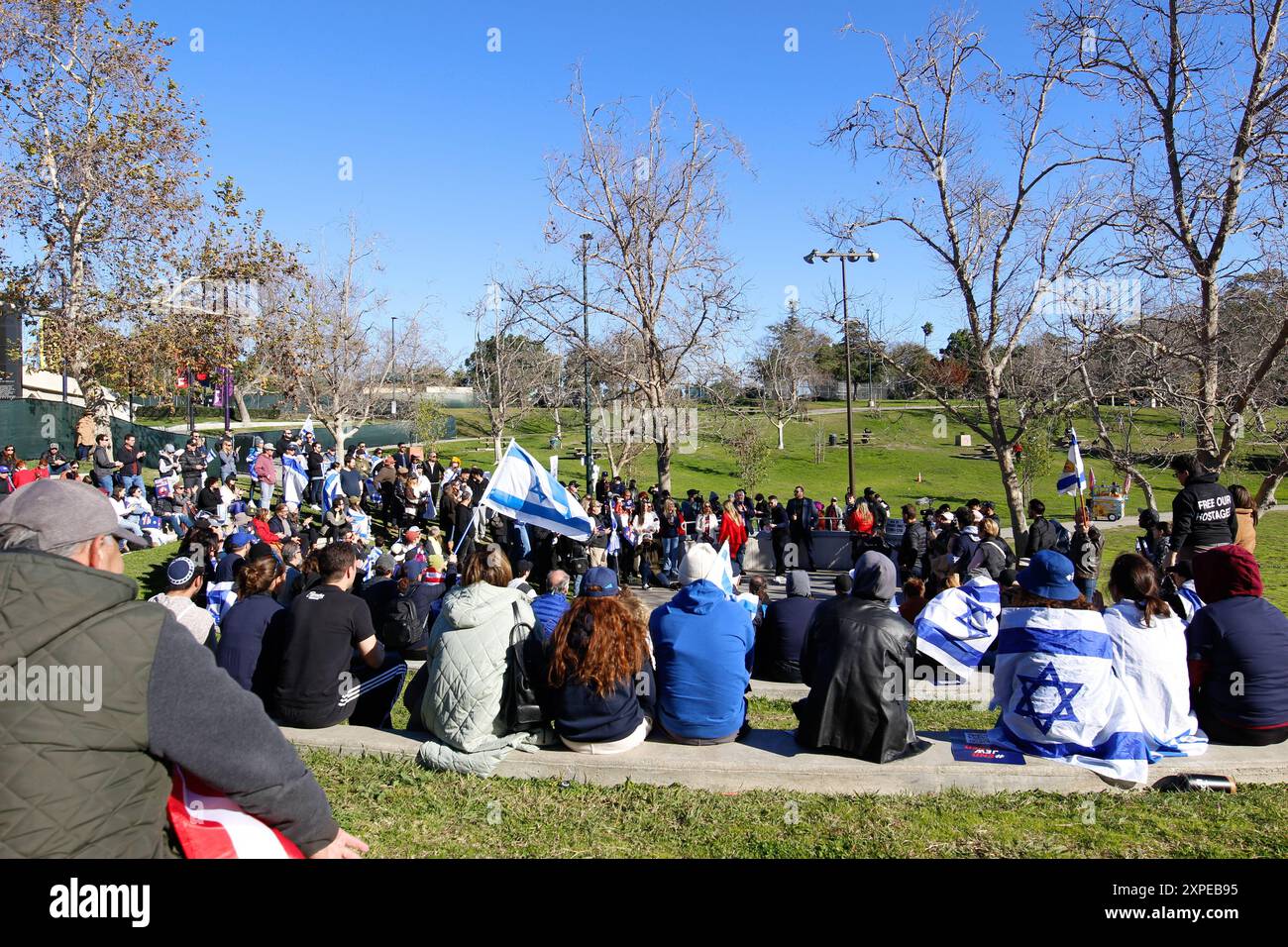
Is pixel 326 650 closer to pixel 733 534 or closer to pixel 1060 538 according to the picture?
pixel 1060 538

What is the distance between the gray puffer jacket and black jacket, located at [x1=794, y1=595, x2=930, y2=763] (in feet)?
5.91

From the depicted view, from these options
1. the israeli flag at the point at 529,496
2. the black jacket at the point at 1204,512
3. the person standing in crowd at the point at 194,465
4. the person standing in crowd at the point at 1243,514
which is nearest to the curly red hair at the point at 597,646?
the israeli flag at the point at 529,496

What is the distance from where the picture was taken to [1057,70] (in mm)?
11383

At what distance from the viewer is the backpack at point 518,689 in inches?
207

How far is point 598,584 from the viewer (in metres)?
5.37

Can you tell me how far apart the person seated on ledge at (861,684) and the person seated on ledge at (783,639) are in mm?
2881

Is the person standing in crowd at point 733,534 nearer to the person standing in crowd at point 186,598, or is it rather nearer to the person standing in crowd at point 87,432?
the person standing in crowd at point 186,598

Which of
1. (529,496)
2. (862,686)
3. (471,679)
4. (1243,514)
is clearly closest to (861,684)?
(862,686)

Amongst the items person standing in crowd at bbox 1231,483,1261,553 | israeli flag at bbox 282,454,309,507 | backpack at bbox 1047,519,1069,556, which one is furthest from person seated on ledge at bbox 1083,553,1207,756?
israeli flag at bbox 282,454,309,507

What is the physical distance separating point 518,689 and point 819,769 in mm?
1836

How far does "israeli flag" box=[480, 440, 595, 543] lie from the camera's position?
33.4 feet

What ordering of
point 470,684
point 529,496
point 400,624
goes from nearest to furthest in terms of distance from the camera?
point 470,684 → point 400,624 → point 529,496
